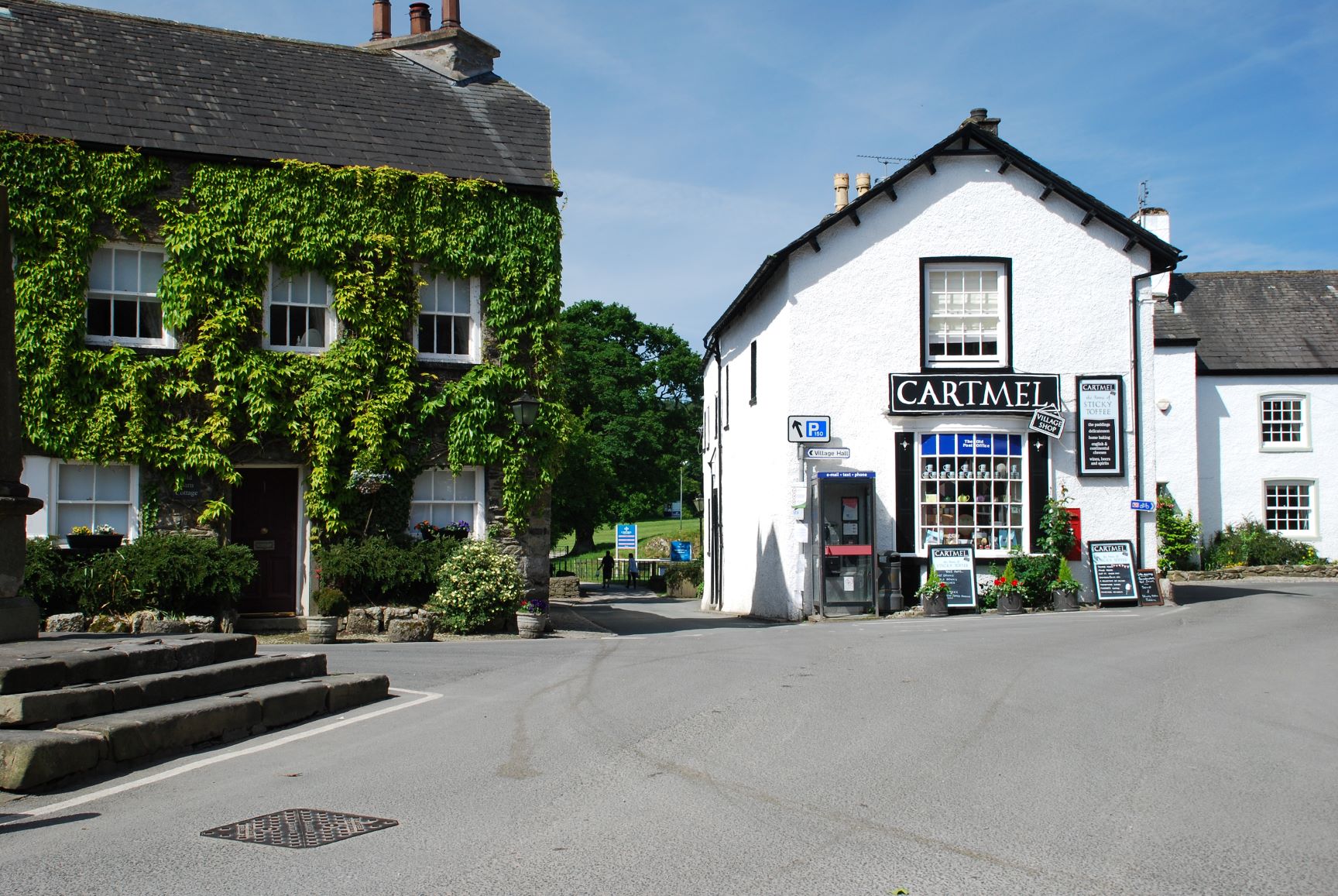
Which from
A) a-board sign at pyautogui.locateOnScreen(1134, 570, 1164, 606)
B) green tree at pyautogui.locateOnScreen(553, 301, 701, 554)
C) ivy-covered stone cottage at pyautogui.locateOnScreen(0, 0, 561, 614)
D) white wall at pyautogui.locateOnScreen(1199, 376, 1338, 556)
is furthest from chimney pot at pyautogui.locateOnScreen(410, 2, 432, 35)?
green tree at pyautogui.locateOnScreen(553, 301, 701, 554)

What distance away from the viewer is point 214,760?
7.77 meters

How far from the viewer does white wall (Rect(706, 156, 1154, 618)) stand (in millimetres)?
20969

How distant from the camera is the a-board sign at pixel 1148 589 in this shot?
20.9 m

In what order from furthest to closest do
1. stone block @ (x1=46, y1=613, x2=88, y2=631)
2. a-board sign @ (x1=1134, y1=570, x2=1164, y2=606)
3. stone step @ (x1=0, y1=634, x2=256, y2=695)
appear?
a-board sign @ (x1=1134, y1=570, x2=1164, y2=606) < stone block @ (x1=46, y1=613, x2=88, y2=631) < stone step @ (x1=0, y1=634, x2=256, y2=695)

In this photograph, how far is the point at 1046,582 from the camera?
20672 mm

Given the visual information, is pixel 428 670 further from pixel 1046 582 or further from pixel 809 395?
pixel 1046 582

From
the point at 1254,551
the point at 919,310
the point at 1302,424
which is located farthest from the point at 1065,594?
the point at 1302,424

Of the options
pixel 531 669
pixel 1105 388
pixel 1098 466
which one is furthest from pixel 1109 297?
pixel 531 669

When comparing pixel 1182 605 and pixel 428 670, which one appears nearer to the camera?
pixel 428 670

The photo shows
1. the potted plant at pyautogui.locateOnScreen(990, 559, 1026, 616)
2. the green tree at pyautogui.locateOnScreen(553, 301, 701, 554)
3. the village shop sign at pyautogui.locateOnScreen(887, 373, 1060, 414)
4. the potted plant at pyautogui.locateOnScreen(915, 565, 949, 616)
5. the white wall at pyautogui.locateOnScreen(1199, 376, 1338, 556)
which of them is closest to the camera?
the potted plant at pyautogui.locateOnScreen(915, 565, 949, 616)

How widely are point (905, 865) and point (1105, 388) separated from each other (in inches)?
689

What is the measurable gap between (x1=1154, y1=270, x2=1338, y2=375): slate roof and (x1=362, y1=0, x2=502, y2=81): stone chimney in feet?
63.8

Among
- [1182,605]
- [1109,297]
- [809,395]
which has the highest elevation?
[1109,297]

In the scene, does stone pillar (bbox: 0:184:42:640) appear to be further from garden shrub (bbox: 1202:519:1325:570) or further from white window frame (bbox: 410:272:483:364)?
garden shrub (bbox: 1202:519:1325:570)
